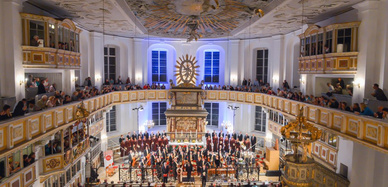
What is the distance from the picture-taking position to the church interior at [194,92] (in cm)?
1102

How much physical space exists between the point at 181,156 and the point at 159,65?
11960 millimetres

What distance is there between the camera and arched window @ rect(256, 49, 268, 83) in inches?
1028

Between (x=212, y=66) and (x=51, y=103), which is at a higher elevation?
(x=212, y=66)

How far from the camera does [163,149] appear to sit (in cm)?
2145

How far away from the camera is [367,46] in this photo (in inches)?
486

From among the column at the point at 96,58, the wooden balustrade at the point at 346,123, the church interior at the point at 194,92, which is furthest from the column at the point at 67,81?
the wooden balustrade at the point at 346,123

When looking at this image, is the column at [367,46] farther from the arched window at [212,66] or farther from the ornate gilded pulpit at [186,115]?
the arched window at [212,66]

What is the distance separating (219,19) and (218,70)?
9683 mm

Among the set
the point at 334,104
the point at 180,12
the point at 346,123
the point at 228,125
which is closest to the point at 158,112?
the point at 228,125

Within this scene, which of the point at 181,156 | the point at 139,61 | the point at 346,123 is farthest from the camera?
the point at 139,61

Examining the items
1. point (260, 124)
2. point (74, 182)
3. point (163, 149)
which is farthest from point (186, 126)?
point (74, 182)

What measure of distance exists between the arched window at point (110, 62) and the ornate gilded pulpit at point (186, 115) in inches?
250

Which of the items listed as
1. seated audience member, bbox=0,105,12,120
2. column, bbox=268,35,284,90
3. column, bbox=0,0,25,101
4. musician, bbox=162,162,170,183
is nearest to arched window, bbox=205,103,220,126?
column, bbox=268,35,284,90

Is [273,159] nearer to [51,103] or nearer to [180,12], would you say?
[180,12]
